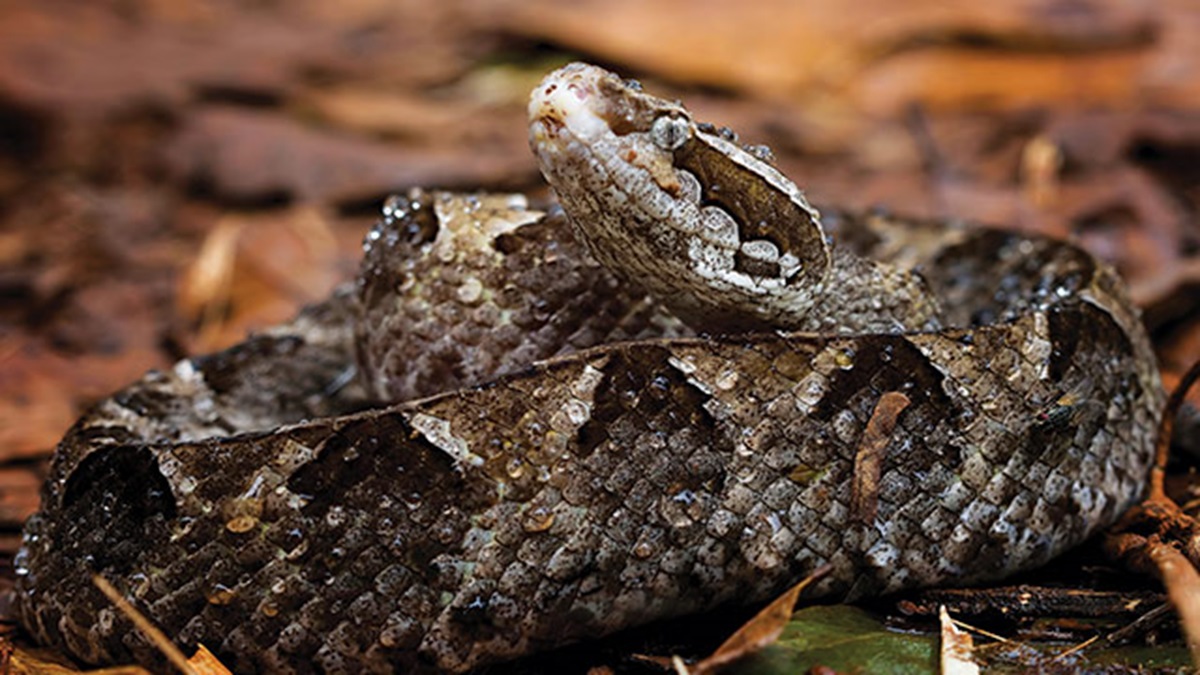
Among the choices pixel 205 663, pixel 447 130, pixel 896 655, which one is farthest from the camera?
pixel 447 130

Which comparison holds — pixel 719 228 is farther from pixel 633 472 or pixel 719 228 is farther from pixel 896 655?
pixel 896 655

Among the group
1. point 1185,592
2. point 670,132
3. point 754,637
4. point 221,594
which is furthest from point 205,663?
point 1185,592

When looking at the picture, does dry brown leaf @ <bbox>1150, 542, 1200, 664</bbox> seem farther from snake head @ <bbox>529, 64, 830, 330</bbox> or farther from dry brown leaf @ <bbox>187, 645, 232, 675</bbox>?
dry brown leaf @ <bbox>187, 645, 232, 675</bbox>

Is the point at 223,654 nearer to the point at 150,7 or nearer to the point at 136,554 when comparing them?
the point at 136,554

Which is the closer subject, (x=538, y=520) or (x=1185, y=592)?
(x=1185, y=592)

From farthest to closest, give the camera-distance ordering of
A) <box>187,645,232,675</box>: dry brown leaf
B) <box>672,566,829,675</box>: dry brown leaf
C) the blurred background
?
the blurred background → <box>187,645,232,675</box>: dry brown leaf → <box>672,566,829,675</box>: dry brown leaf

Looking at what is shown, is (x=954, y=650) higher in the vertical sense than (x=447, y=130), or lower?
lower

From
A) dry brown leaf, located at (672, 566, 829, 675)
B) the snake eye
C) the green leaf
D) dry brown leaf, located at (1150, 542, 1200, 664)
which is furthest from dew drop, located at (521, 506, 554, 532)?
dry brown leaf, located at (1150, 542, 1200, 664)

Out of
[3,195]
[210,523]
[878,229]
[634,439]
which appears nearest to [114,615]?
[210,523]
